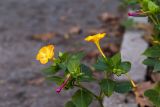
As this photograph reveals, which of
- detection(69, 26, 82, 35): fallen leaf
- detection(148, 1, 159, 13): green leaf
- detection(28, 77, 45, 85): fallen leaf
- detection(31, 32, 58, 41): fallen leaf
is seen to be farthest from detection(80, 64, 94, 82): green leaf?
detection(69, 26, 82, 35): fallen leaf

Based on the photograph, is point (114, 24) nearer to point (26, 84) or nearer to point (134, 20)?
point (134, 20)

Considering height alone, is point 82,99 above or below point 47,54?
below

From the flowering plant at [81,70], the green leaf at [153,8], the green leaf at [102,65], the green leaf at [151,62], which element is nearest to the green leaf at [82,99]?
the flowering plant at [81,70]

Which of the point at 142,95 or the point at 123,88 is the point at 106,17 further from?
the point at 123,88

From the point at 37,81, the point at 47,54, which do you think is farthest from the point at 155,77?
the point at 47,54

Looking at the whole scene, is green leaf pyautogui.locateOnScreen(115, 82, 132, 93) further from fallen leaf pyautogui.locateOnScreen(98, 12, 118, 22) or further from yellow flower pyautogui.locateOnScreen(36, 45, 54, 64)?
fallen leaf pyautogui.locateOnScreen(98, 12, 118, 22)

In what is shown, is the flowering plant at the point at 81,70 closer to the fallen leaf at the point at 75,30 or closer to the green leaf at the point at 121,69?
the green leaf at the point at 121,69
